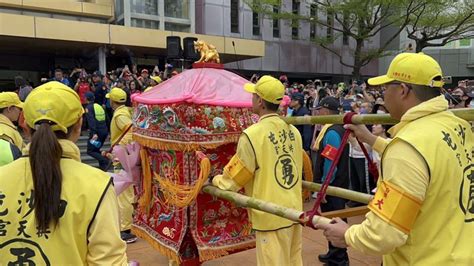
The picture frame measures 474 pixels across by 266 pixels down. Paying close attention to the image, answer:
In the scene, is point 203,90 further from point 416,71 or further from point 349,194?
point 416,71

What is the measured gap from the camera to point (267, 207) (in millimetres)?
2480

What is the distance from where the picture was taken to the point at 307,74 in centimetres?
2603

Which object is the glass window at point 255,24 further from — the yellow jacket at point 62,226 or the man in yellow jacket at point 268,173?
the yellow jacket at point 62,226

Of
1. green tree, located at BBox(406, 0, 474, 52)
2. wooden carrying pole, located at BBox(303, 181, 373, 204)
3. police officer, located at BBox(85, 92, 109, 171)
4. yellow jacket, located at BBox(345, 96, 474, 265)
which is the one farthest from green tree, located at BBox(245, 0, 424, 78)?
yellow jacket, located at BBox(345, 96, 474, 265)

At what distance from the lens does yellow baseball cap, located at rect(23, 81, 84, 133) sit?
1664 mm

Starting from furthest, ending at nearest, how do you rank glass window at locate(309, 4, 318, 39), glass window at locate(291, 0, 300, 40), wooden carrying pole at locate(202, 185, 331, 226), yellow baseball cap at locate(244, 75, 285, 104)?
1. glass window at locate(291, 0, 300, 40)
2. glass window at locate(309, 4, 318, 39)
3. yellow baseball cap at locate(244, 75, 285, 104)
4. wooden carrying pole at locate(202, 185, 331, 226)

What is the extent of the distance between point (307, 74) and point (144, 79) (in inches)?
648

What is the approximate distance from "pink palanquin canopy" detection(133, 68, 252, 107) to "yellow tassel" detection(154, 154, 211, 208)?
509 millimetres

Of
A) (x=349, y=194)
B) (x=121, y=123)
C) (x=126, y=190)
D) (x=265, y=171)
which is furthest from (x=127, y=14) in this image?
(x=349, y=194)

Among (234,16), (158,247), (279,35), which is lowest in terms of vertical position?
(158,247)

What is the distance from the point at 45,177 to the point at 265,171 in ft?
5.88

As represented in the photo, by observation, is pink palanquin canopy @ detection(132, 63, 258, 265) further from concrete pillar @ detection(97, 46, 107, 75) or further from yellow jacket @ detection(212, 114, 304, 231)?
concrete pillar @ detection(97, 46, 107, 75)

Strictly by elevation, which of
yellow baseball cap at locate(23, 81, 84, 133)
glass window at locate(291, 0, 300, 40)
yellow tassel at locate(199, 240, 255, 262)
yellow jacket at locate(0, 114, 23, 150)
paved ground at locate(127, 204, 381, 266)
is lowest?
paved ground at locate(127, 204, 381, 266)

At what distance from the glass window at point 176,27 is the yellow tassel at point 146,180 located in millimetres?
15522
